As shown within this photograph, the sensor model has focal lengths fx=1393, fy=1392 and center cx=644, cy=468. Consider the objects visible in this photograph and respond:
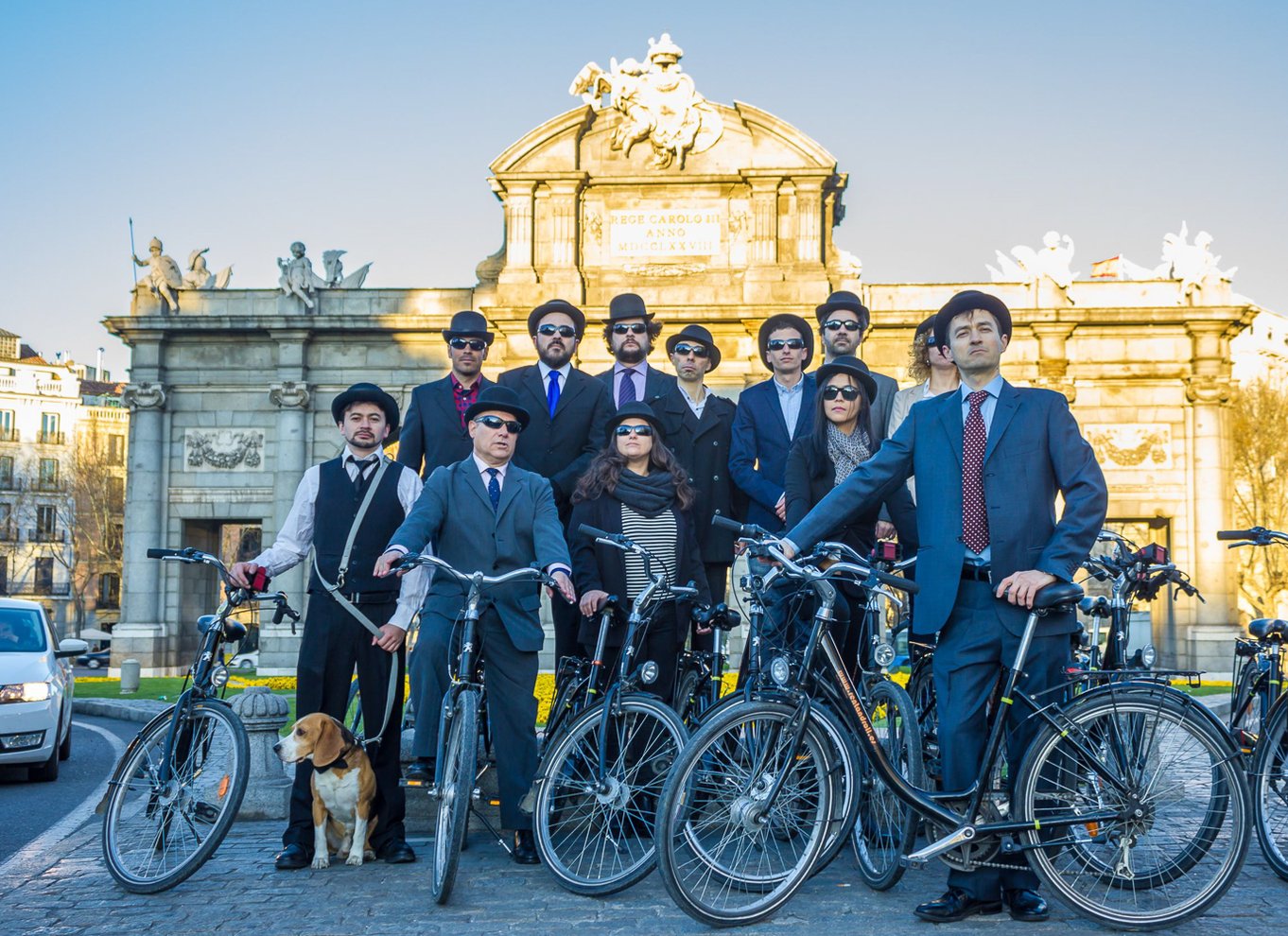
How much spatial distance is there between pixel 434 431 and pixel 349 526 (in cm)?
158

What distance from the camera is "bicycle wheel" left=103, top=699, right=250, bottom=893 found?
629 cm

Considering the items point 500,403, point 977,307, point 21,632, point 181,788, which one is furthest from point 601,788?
point 21,632

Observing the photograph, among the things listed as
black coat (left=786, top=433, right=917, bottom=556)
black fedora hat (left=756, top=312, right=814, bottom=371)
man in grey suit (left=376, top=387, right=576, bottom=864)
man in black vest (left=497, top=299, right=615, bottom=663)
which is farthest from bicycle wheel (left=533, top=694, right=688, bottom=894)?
black fedora hat (left=756, top=312, right=814, bottom=371)

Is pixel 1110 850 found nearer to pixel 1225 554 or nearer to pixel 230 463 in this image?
pixel 1225 554

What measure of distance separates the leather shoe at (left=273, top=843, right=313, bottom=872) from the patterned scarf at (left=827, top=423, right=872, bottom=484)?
3.41 m

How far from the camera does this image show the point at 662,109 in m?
29.0

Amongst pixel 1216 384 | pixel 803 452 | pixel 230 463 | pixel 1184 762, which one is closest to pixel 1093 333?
pixel 1216 384

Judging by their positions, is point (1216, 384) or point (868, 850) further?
point (1216, 384)

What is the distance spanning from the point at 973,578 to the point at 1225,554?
2531cm

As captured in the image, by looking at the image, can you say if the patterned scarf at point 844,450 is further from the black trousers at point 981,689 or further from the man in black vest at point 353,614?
the man in black vest at point 353,614

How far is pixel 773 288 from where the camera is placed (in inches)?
1120

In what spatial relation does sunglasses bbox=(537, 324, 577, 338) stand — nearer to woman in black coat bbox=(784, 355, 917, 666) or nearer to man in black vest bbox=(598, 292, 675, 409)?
man in black vest bbox=(598, 292, 675, 409)

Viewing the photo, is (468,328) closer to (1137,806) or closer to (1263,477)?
(1137,806)

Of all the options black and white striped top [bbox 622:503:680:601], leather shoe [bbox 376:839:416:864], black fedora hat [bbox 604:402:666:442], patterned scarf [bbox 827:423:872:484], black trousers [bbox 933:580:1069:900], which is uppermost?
black fedora hat [bbox 604:402:666:442]
